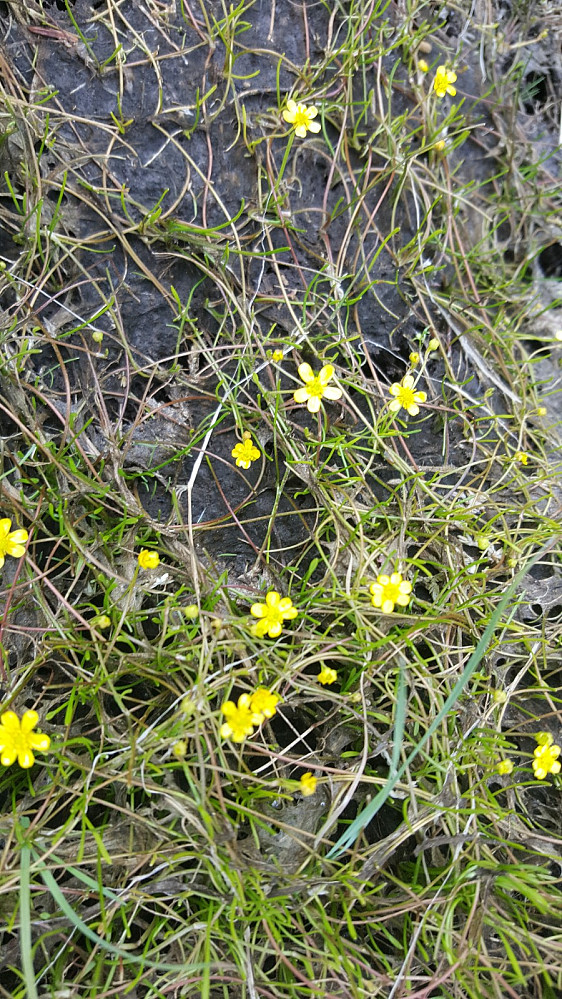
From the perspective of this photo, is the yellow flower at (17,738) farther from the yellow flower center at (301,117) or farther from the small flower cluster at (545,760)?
the yellow flower center at (301,117)

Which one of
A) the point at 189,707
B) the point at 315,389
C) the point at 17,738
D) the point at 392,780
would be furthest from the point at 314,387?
the point at 17,738

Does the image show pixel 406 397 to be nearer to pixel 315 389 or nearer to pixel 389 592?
pixel 315 389

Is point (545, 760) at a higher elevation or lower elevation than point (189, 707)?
lower

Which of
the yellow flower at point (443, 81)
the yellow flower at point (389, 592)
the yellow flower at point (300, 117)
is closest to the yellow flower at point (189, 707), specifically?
the yellow flower at point (389, 592)

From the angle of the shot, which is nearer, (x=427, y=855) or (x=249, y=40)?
(x=427, y=855)

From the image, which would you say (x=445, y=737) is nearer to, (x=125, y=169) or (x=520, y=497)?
(x=520, y=497)

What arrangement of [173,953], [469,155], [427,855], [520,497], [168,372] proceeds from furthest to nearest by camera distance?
[469,155]
[520,497]
[168,372]
[427,855]
[173,953]

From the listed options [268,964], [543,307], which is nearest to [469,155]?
[543,307]
